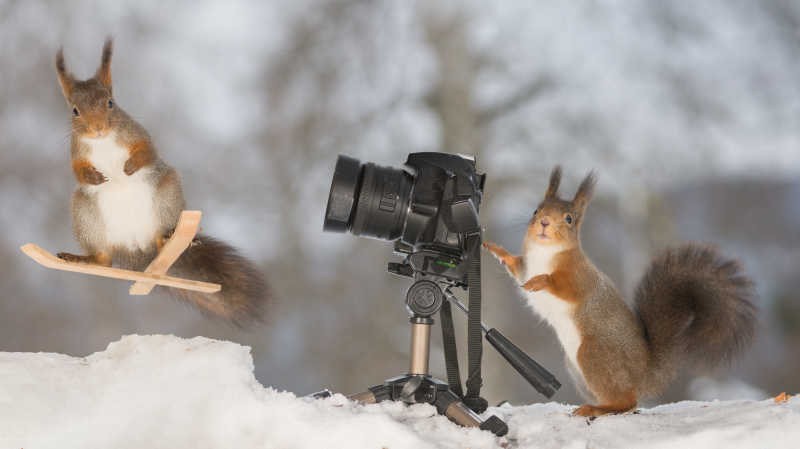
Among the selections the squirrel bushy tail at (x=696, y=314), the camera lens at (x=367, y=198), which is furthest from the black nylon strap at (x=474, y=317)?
the squirrel bushy tail at (x=696, y=314)

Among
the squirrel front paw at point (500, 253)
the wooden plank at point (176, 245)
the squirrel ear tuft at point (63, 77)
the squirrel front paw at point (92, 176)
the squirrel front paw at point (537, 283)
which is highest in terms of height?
the squirrel ear tuft at point (63, 77)

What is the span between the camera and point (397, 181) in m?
1.23

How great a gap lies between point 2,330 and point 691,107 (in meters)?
2.52

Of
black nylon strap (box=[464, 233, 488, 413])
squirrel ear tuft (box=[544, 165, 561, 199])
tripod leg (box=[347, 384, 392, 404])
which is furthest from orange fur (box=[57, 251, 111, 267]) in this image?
squirrel ear tuft (box=[544, 165, 561, 199])

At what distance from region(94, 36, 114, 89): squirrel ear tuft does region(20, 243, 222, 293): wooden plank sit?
278 millimetres

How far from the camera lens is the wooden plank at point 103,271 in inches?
42.1

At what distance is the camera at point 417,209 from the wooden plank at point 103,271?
24 cm

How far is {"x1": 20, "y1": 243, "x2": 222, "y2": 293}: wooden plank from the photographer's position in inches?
42.1

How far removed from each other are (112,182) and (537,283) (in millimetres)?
759

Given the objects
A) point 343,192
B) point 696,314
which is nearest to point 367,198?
point 343,192

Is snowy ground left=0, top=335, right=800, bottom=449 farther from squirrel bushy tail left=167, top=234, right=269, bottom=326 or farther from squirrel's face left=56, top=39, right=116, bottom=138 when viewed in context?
squirrel's face left=56, top=39, right=116, bottom=138

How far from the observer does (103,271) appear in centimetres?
110

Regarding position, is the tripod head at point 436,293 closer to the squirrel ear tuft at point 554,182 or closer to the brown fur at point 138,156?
the squirrel ear tuft at point 554,182

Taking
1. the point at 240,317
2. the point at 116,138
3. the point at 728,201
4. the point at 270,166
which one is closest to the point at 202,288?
the point at 240,317
